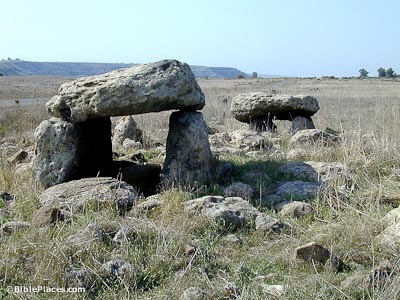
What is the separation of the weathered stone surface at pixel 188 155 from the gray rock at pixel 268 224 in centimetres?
156

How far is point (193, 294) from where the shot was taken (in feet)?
12.4

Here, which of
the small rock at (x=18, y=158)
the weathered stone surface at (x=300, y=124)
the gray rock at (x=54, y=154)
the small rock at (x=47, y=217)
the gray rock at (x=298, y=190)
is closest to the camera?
the small rock at (x=47, y=217)

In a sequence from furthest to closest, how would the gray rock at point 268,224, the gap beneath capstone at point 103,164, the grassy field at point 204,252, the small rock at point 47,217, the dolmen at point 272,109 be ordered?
the dolmen at point 272,109 < the gap beneath capstone at point 103,164 < the gray rock at point 268,224 < the small rock at point 47,217 < the grassy field at point 204,252

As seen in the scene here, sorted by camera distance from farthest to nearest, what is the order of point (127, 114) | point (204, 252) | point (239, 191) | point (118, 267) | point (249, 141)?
point (249, 141)
point (127, 114)
point (239, 191)
point (204, 252)
point (118, 267)

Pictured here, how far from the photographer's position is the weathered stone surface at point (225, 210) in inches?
206

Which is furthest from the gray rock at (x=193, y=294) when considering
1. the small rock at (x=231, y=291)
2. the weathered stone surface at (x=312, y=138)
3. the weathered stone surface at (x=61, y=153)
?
the weathered stone surface at (x=312, y=138)

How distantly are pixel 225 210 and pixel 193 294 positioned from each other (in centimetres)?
160

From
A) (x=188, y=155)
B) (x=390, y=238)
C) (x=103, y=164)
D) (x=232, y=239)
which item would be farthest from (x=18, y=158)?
(x=390, y=238)

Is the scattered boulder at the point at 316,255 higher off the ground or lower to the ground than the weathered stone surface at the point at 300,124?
lower

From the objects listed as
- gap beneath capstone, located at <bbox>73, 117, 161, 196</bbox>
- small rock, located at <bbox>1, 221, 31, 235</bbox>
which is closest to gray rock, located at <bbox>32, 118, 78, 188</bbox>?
gap beneath capstone, located at <bbox>73, 117, 161, 196</bbox>

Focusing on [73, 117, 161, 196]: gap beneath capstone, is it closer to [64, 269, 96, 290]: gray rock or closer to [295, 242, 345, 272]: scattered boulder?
[64, 269, 96, 290]: gray rock

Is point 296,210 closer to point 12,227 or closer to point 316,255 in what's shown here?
point 316,255

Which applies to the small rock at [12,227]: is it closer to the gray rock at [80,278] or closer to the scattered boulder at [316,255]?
the gray rock at [80,278]

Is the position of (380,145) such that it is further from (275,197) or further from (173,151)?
(173,151)
